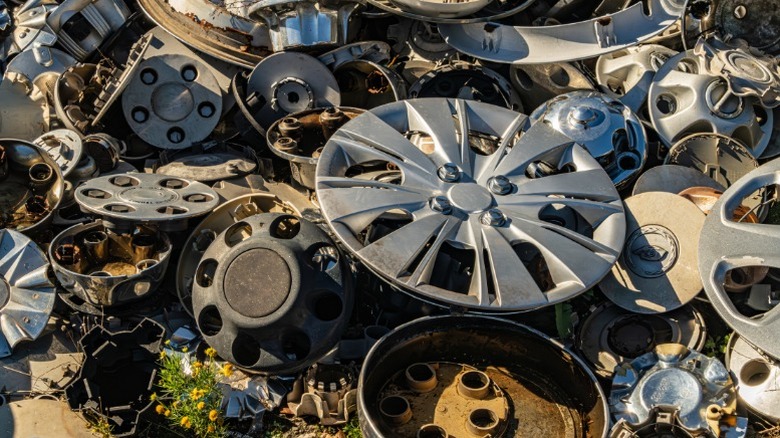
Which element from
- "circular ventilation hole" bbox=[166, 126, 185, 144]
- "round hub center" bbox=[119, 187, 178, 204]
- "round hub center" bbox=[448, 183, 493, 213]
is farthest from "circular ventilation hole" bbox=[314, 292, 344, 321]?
"circular ventilation hole" bbox=[166, 126, 185, 144]

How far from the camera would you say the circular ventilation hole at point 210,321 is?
5.67 meters

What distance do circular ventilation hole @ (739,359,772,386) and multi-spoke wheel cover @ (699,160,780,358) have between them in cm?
40

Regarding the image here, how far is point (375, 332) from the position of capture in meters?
6.00

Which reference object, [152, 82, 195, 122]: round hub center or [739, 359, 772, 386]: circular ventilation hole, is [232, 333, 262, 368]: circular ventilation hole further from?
[739, 359, 772, 386]: circular ventilation hole

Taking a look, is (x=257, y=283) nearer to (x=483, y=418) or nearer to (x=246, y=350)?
(x=246, y=350)

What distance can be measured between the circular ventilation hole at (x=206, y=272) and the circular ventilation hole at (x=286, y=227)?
46 centimetres

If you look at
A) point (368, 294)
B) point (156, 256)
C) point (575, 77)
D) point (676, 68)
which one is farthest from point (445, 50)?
point (156, 256)

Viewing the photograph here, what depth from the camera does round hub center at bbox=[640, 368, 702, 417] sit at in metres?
5.63

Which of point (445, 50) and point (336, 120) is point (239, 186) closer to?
point (336, 120)

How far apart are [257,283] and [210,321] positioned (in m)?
0.52

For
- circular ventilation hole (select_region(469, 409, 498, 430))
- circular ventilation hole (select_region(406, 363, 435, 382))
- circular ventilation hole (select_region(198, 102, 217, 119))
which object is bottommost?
circular ventilation hole (select_region(469, 409, 498, 430))

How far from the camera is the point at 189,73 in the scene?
7422mm

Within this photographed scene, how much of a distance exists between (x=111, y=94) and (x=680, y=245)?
15.4 feet

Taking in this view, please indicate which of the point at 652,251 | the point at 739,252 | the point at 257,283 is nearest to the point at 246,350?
the point at 257,283
